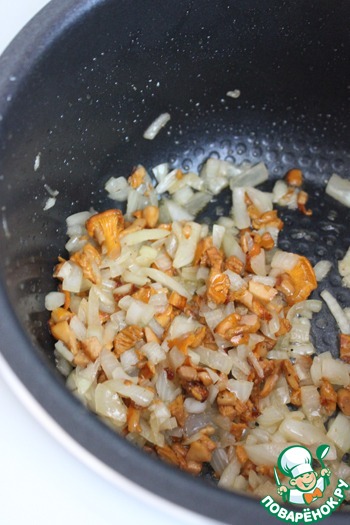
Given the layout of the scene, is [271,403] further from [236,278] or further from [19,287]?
[19,287]

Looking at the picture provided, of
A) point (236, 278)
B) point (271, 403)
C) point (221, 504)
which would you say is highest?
point (221, 504)

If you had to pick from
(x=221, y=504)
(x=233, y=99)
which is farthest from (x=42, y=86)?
(x=221, y=504)

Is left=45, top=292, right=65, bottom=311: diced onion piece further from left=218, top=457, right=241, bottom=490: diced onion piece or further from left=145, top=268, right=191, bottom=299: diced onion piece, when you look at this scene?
left=218, top=457, right=241, bottom=490: diced onion piece

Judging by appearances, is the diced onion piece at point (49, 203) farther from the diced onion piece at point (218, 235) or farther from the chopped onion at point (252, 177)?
the chopped onion at point (252, 177)

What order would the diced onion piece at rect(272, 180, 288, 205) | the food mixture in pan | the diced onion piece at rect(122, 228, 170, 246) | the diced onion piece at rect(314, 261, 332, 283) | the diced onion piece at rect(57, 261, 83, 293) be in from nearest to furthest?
the food mixture in pan
the diced onion piece at rect(57, 261, 83, 293)
the diced onion piece at rect(122, 228, 170, 246)
the diced onion piece at rect(314, 261, 332, 283)
the diced onion piece at rect(272, 180, 288, 205)

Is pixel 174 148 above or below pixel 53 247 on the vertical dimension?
below

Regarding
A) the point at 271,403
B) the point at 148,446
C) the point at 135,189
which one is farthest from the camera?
the point at 135,189

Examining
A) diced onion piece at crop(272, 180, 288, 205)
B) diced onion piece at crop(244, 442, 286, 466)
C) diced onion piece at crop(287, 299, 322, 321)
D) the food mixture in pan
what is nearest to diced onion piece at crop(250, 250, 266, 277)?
the food mixture in pan
